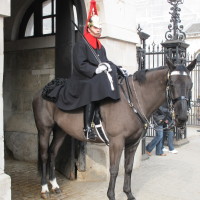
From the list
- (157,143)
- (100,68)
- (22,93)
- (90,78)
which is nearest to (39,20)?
(22,93)

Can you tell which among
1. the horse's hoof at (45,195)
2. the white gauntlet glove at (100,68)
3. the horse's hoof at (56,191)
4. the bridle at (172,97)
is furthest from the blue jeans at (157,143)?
the white gauntlet glove at (100,68)

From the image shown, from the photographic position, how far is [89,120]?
15.3ft

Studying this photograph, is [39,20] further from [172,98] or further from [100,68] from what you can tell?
[172,98]

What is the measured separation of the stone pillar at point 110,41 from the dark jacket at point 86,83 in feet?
3.99

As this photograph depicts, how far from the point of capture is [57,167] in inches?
267

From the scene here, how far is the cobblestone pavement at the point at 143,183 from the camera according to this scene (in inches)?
214

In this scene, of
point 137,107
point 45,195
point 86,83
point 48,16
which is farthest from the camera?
point 48,16

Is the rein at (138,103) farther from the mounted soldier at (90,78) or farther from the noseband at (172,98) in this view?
the mounted soldier at (90,78)

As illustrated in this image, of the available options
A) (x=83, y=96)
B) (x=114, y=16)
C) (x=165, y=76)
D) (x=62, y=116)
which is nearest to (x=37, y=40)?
(x=114, y=16)

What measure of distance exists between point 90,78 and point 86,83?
0.09 metres

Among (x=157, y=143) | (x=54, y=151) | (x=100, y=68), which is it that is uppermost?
(x=100, y=68)

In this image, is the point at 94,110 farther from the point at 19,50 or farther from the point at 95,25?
the point at 19,50

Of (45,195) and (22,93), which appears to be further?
(22,93)

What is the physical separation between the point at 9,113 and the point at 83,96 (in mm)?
4030
